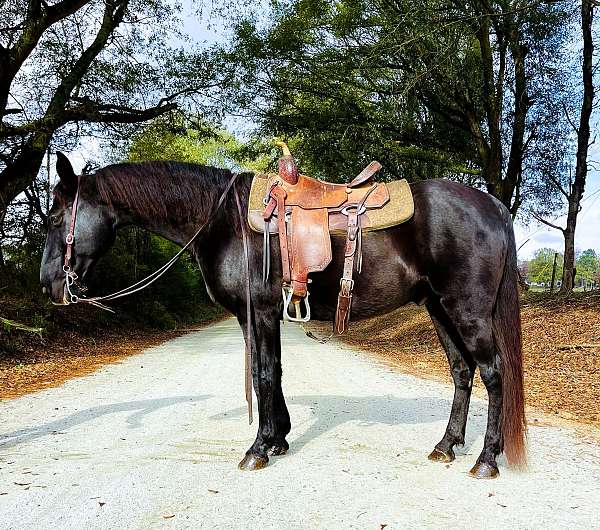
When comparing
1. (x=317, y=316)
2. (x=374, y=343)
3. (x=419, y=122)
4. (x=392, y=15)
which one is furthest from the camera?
(x=419, y=122)

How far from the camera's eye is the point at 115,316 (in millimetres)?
18516

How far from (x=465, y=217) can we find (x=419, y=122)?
548 inches

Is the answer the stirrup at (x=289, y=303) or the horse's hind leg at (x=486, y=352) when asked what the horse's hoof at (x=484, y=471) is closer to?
the horse's hind leg at (x=486, y=352)

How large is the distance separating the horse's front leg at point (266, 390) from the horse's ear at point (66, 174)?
1680 mm

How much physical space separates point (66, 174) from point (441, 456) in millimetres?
3525

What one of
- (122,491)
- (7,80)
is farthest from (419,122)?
(122,491)

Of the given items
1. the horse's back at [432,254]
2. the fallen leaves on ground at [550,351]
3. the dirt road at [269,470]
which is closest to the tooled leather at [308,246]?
the horse's back at [432,254]

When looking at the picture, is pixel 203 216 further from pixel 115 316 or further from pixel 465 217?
pixel 115 316

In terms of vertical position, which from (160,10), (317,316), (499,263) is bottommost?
(317,316)

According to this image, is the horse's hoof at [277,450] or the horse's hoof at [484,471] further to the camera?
the horse's hoof at [277,450]

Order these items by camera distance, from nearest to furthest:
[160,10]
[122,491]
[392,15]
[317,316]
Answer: [122,491], [317,316], [392,15], [160,10]

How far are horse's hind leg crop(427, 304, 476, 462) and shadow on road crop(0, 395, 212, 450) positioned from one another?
2.82 m

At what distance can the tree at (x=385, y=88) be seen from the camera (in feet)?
44.4

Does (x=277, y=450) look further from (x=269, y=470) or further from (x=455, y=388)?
(x=455, y=388)
